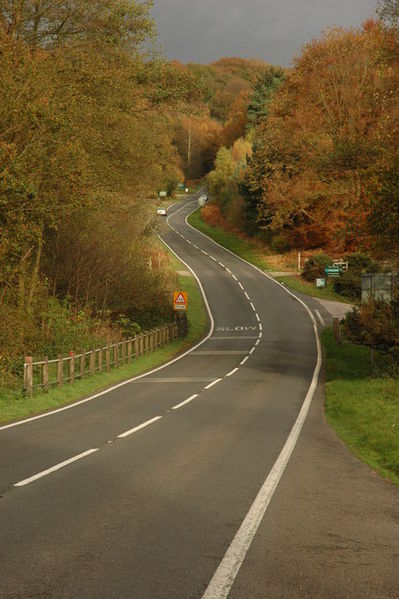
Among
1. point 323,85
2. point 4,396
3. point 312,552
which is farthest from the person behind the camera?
point 323,85

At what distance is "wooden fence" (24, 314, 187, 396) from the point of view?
23.6 metres

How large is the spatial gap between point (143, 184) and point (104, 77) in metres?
11.2

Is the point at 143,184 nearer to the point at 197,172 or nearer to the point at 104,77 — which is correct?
the point at 104,77

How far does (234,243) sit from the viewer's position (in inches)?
3536

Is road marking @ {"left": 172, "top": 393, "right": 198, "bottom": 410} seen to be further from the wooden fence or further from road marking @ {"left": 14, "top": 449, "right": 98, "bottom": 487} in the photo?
road marking @ {"left": 14, "top": 449, "right": 98, "bottom": 487}

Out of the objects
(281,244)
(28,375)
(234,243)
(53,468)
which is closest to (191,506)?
(53,468)

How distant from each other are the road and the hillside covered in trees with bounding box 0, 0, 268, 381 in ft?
22.6

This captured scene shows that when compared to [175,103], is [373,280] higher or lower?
lower

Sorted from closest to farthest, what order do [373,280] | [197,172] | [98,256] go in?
[373,280], [98,256], [197,172]

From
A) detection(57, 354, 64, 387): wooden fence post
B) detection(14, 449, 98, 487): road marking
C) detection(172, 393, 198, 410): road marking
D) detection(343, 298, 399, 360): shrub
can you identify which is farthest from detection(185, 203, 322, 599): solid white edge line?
detection(57, 354, 64, 387): wooden fence post

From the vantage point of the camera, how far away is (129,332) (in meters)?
39.5

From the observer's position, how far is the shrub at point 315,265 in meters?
67.7

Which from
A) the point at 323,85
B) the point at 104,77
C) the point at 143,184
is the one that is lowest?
the point at 143,184

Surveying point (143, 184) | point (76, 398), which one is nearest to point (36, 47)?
point (143, 184)
